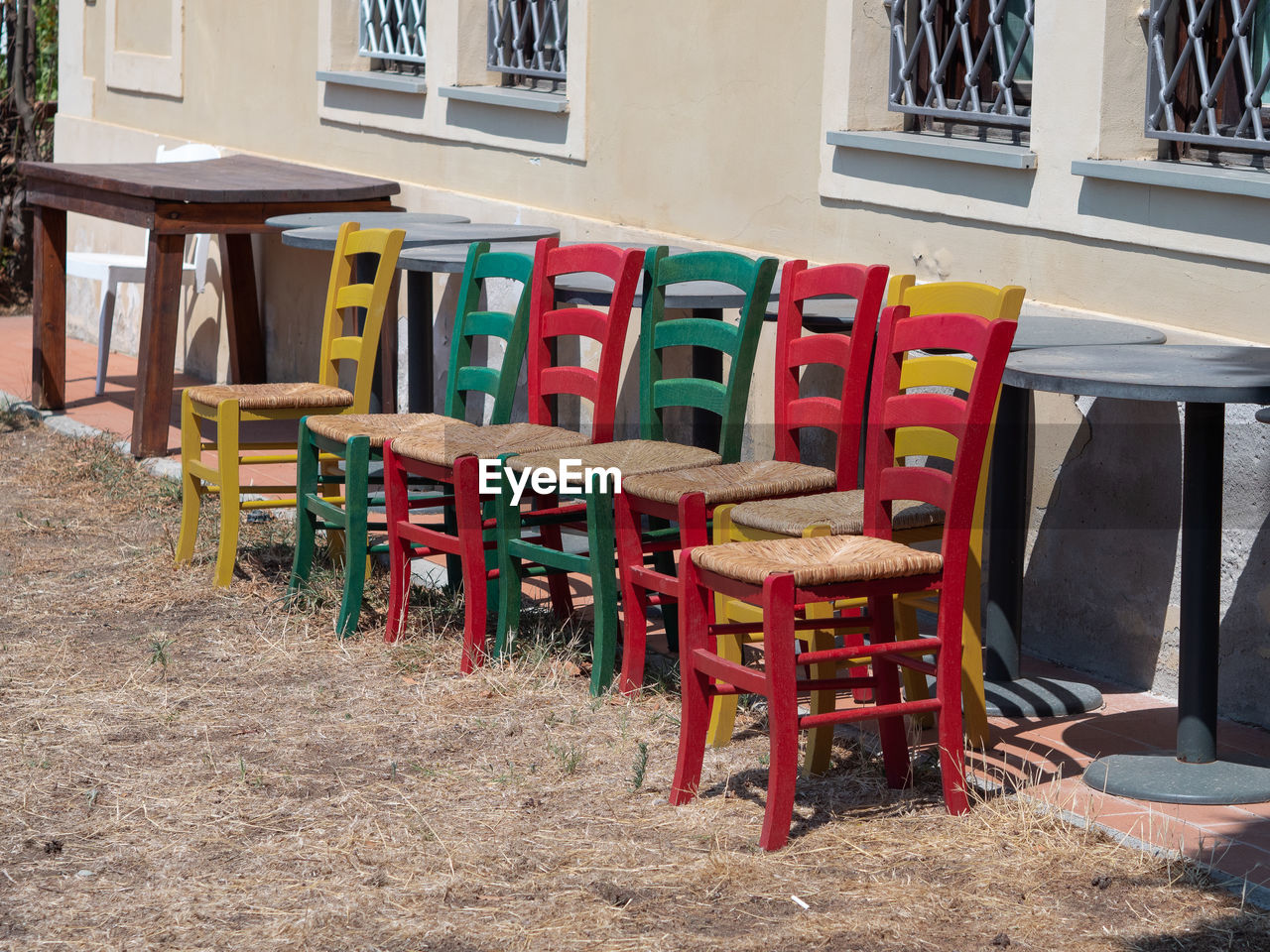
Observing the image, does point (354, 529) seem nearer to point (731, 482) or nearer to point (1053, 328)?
point (731, 482)

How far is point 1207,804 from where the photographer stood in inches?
152

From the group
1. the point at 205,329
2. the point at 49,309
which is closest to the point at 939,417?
the point at 49,309

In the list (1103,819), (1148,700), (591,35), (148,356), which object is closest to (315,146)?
(148,356)

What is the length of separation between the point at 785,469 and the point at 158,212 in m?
3.93

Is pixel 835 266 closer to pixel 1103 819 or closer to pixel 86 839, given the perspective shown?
pixel 1103 819

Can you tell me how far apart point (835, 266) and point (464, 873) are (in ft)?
5.88

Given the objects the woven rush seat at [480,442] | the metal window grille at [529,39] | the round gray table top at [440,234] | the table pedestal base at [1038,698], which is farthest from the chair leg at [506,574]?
the metal window grille at [529,39]

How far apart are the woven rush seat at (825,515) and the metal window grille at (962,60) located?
1475mm

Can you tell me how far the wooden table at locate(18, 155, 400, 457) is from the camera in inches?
297

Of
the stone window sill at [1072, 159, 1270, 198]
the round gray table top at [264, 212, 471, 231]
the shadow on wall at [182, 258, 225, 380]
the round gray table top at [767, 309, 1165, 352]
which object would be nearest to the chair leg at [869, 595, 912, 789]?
the round gray table top at [767, 309, 1165, 352]

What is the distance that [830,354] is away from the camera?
4.38 meters

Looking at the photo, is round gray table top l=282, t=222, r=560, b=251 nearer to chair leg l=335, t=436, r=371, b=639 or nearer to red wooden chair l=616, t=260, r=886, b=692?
chair leg l=335, t=436, r=371, b=639

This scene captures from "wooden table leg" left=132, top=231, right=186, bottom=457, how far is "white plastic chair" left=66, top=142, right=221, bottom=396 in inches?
48.2

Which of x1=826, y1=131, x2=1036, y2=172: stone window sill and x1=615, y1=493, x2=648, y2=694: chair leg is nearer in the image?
x1=615, y1=493, x2=648, y2=694: chair leg
